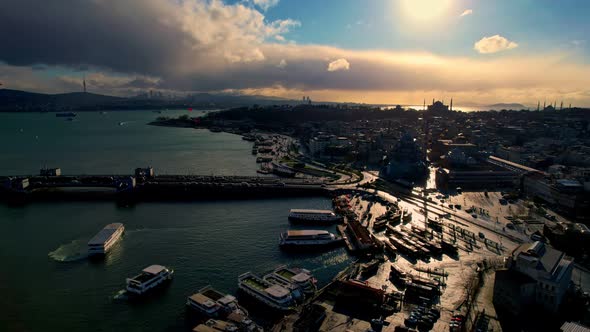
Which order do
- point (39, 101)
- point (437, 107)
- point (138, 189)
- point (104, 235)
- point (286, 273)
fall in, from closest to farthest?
point (286, 273)
point (104, 235)
point (138, 189)
point (437, 107)
point (39, 101)

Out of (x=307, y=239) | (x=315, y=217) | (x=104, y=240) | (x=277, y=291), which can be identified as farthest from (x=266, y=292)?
(x=104, y=240)

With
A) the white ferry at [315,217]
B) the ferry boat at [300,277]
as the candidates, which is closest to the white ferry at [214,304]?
the ferry boat at [300,277]

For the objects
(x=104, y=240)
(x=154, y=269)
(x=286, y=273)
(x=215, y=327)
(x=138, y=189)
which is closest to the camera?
(x=215, y=327)

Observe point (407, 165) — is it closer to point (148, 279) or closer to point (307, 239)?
point (307, 239)

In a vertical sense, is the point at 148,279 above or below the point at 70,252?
above

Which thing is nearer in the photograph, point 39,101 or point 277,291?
point 277,291

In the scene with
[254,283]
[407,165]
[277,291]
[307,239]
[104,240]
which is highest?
[407,165]

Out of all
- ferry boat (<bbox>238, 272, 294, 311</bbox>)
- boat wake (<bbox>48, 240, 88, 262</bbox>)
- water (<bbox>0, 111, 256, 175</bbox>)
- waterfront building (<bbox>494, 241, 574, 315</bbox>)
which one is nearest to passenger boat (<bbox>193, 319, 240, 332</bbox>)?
ferry boat (<bbox>238, 272, 294, 311</bbox>)
